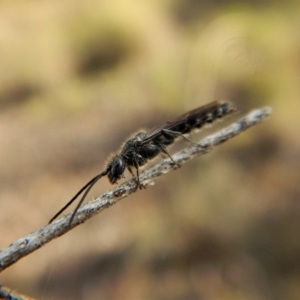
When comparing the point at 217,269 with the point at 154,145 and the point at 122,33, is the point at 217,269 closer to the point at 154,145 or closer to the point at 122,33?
the point at 154,145

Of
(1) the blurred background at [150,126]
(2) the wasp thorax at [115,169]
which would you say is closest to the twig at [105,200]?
(2) the wasp thorax at [115,169]

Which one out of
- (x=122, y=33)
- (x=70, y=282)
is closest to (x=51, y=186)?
(x=70, y=282)

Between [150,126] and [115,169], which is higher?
[115,169]

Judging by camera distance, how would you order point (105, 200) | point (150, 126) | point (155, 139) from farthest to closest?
point (150, 126) < point (155, 139) < point (105, 200)

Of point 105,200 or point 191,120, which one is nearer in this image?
point 105,200

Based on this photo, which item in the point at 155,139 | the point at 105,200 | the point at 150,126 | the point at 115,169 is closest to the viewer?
the point at 105,200

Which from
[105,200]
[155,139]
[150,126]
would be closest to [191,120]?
[155,139]

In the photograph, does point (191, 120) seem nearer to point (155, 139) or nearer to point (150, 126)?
point (155, 139)
